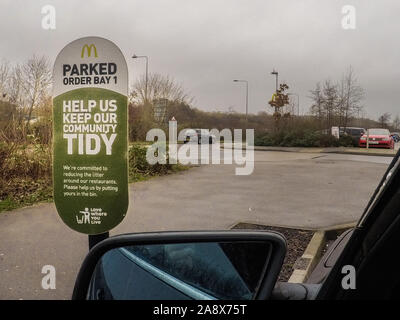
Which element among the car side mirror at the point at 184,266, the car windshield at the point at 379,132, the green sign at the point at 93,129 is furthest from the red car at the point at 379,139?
the car side mirror at the point at 184,266

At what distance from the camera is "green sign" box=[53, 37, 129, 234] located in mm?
2998

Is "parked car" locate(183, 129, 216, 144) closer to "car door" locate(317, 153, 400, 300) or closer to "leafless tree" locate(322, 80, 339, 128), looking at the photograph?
"leafless tree" locate(322, 80, 339, 128)

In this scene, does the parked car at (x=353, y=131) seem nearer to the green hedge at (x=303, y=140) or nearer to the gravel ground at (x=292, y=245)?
the green hedge at (x=303, y=140)

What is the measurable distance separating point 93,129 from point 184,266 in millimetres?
1948

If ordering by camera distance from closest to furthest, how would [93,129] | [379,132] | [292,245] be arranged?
[93,129] → [292,245] → [379,132]

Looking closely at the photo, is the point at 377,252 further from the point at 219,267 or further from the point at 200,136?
the point at 200,136

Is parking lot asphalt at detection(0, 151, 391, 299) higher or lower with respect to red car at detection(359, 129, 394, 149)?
lower

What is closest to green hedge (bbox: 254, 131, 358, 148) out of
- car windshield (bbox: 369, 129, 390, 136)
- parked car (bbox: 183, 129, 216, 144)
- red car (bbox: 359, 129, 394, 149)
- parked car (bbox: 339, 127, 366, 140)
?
red car (bbox: 359, 129, 394, 149)

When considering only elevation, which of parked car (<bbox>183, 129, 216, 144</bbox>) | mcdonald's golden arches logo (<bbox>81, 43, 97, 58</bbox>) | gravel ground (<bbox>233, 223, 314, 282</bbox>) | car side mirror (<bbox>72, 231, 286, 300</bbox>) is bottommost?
gravel ground (<bbox>233, 223, 314, 282</bbox>)

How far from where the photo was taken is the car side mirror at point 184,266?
1171 mm

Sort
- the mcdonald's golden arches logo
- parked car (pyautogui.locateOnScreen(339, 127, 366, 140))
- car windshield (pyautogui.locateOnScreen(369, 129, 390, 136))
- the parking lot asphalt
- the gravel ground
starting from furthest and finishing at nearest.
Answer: parked car (pyautogui.locateOnScreen(339, 127, 366, 140))
car windshield (pyautogui.locateOnScreen(369, 129, 390, 136))
the parking lot asphalt
the gravel ground
the mcdonald's golden arches logo

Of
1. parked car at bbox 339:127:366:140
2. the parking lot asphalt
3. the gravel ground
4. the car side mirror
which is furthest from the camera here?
parked car at bbox 339:127:366:140

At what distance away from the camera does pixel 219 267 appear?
4.05 ft

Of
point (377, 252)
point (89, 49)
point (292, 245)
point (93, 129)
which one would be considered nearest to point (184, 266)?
point (377, 252)
